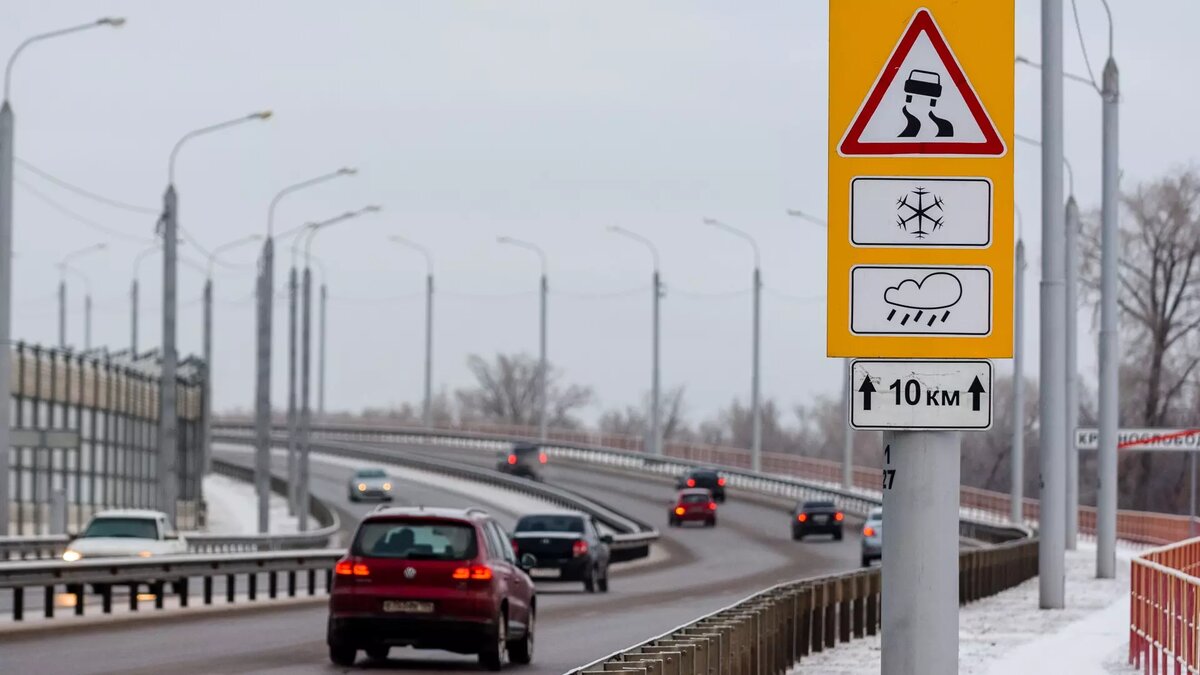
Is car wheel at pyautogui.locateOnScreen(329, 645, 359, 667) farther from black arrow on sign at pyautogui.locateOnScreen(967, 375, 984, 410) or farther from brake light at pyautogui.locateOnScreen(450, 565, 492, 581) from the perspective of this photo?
black arrow on sign at pyautogui.locateOnScreen(967, 375, 984, 410)

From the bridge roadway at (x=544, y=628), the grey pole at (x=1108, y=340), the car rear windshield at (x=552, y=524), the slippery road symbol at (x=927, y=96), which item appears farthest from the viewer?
the car rear windshield at (x=552, y=524)

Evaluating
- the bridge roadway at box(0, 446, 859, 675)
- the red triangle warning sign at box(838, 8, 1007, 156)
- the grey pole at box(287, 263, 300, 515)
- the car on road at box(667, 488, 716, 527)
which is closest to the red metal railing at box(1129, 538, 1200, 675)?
the bridge roadway at box(0, 446, 859, 675)

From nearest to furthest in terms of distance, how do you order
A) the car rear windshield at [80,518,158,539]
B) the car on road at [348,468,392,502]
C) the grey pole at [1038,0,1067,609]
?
the grey pole at [1038,0,1067,609]
the car rear windshield at [80,518,158,539]
the car on road at [348,468,392,502]

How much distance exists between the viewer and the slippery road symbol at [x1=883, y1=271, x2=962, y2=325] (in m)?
7.72

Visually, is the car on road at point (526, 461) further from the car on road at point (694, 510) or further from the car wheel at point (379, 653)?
the car wheel at point (379, 653)

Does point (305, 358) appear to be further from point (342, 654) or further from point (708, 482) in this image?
point (342, 654)

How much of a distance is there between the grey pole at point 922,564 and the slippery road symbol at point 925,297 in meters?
0.43

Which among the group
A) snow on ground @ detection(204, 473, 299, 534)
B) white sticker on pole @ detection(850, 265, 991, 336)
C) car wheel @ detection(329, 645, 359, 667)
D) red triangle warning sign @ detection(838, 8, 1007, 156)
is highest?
red triangle warning sign @ detection(838, 8, 1007, 156)

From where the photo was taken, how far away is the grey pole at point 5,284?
117 feet

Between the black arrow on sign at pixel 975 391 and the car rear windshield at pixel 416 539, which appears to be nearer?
the black arrow on sign at pixel 975 391

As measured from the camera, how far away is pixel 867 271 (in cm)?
777

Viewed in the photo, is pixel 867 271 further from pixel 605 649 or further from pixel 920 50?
pixel 605 649

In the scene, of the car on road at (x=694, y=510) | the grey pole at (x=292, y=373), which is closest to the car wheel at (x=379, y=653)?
the grey pole at (x=292, y=373)

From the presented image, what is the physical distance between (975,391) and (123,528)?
32.0 metres
